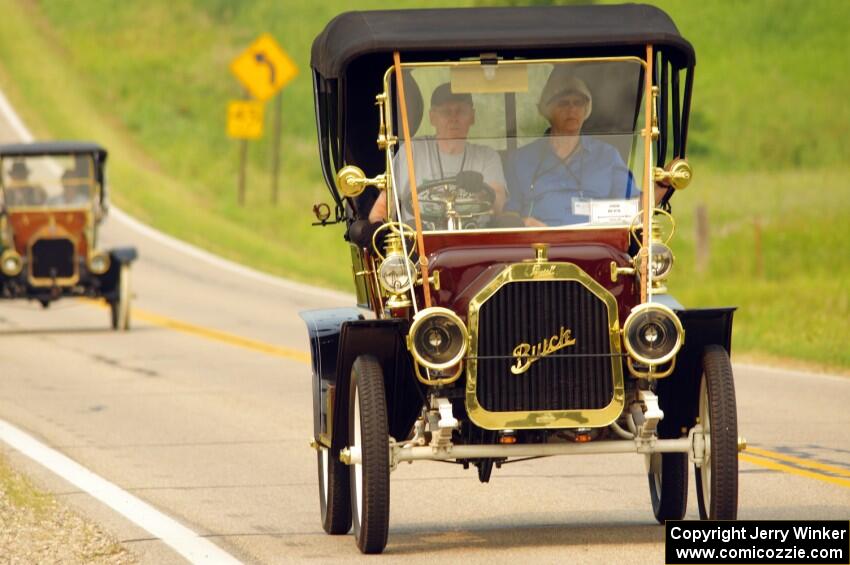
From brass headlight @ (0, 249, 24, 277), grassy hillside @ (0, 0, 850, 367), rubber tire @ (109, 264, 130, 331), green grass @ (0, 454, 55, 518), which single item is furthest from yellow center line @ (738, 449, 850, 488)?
brass headlight @ (0, 249, 24, 277)

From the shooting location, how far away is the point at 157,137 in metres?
48.7

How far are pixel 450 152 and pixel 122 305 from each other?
596 inches

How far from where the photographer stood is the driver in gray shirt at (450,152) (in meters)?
8.87

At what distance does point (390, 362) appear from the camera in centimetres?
823

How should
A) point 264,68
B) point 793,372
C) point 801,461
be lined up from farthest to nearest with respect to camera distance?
point 264,68 → point 793,372 → point 801,461

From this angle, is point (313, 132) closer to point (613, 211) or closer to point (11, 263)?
point (11, 263)

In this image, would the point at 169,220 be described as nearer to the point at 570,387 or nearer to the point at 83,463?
the point at 83,463

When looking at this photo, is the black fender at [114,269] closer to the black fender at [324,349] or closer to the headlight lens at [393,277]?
the black fender at [324,349]

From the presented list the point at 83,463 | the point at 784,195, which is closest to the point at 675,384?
the point at 83,463

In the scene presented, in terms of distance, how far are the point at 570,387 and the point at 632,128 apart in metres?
1.62

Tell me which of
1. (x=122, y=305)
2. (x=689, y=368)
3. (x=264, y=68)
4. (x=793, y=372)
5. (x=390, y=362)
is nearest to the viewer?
(x=390, y=362)

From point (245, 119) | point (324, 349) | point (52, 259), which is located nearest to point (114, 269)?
point (52, 259)

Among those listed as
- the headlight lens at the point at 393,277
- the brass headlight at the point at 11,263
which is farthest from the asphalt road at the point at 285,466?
the brass headlight at the point at 11,263

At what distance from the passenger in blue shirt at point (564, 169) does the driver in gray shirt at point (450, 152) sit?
8 cm
